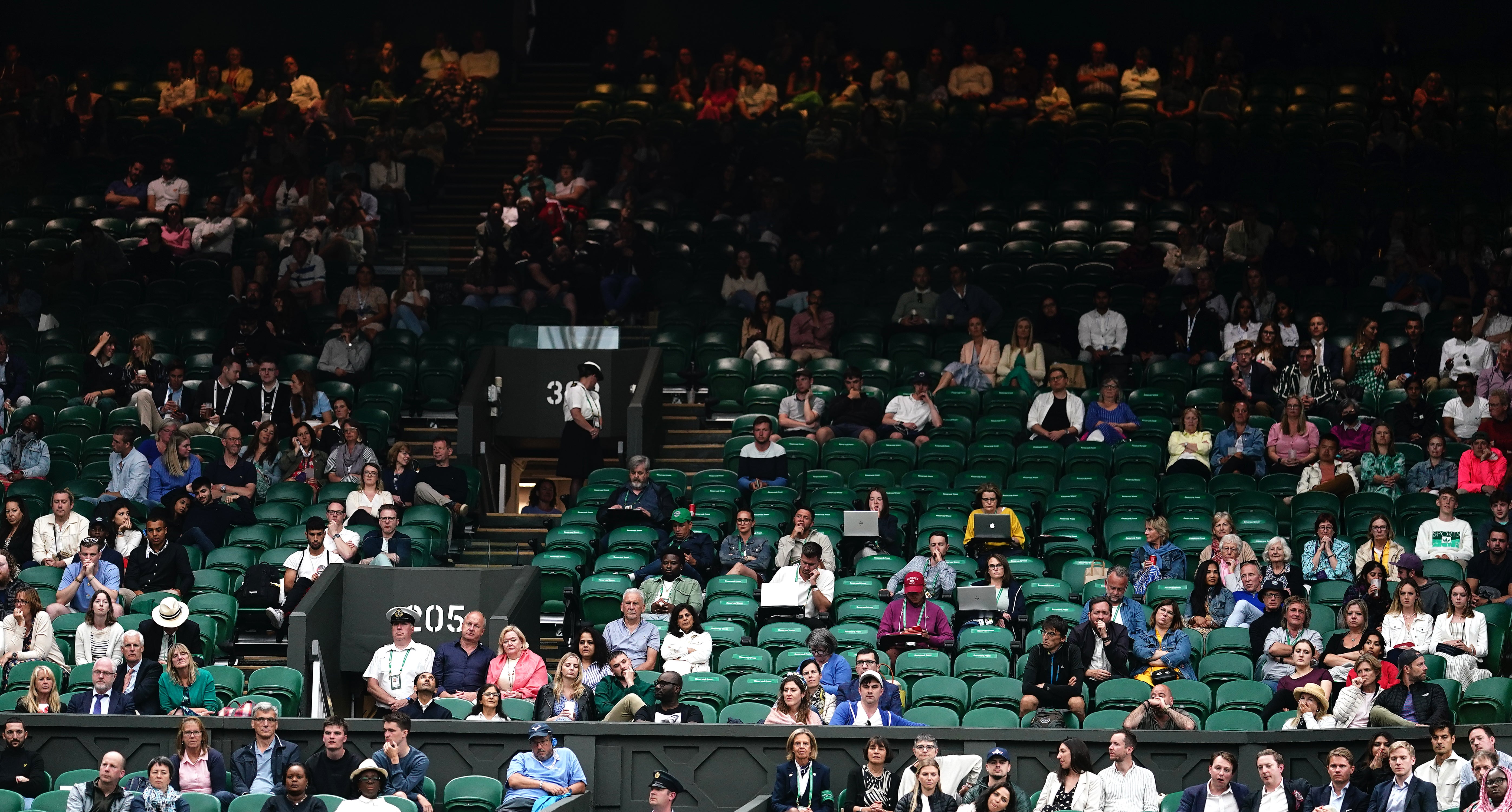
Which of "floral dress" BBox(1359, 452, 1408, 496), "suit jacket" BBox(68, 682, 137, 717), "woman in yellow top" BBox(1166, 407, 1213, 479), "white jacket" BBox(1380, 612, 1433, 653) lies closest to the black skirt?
"woman in yellow top" BBox(1166, 407, 1213, 479)

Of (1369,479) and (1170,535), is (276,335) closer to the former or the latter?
(1170,535)

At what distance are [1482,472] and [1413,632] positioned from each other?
116 inches

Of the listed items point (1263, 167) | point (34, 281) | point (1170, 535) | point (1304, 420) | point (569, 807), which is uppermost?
point (1263, 167)

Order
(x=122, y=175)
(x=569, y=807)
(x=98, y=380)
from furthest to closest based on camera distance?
1. (x=122, y=175)
2. (x=98, y=380)
3. (x=569, y=807)

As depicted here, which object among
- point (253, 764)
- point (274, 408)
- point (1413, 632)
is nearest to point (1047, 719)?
point (1413, 632)

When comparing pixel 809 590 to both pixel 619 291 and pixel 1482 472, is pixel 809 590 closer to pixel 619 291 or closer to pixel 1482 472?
pixel 1482 472

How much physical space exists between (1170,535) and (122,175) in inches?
535

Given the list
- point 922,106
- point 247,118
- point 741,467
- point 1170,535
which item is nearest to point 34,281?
point 247,118

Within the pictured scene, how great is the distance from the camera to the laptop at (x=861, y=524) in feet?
47.2

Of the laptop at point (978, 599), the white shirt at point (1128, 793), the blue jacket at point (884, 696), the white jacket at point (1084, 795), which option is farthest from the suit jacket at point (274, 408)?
the white shirt at point (1128, 793)

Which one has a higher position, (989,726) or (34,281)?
(34,281)

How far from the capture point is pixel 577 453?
16.8m

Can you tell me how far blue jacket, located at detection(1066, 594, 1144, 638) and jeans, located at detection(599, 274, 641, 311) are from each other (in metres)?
7.69

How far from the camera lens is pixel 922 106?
74.6 ft
